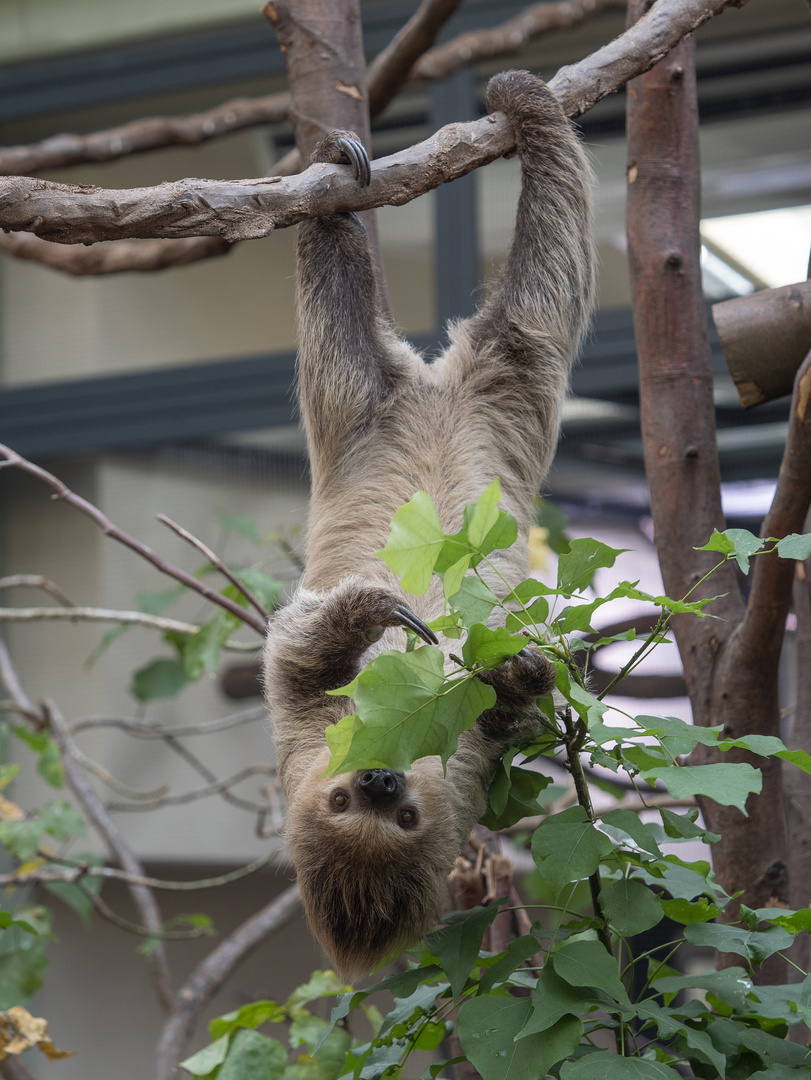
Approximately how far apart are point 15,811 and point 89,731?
178cm

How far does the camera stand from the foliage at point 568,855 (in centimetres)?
122

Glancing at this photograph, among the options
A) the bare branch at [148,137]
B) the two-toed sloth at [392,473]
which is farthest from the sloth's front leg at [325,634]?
the bare branch at [148,137]

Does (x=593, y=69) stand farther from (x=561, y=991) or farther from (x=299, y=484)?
(x=299, y=484)

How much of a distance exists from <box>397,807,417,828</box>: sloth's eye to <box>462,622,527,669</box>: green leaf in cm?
85

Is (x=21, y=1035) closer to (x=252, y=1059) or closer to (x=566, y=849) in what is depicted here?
(x=252, y=1059)

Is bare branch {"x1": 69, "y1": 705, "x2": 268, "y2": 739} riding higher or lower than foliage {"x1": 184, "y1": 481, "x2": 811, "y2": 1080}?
lower

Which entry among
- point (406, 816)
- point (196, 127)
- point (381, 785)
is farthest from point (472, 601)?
point (196, 127)

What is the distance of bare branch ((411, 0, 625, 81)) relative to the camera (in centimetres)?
383

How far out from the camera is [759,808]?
2209mm

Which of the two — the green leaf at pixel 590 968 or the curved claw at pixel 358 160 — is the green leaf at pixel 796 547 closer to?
the green leaf at pixel 590 968

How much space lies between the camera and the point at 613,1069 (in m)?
1.25

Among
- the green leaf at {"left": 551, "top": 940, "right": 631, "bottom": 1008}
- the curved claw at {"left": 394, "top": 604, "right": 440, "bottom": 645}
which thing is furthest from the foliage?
the curved claw at {"left": 394, "top": 604, "right": 440, "bottom": 645}

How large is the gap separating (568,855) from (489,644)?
0.30 metres

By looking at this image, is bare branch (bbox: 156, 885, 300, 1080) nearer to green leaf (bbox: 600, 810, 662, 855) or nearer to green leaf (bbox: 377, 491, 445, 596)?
green leaf (bbox: 600, 810, 662, 855)
